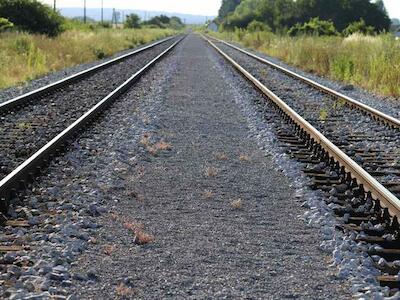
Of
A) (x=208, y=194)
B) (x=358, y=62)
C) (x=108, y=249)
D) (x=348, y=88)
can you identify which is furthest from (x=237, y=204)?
(x=358, y=62)

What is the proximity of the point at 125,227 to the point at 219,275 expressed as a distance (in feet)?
4.00

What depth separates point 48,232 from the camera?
4.93 meters

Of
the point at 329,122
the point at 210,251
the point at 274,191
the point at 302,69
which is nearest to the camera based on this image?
the point at 210,251

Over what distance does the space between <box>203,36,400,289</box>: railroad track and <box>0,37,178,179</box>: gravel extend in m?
3.49

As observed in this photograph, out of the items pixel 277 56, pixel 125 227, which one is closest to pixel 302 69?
pixel 277 56

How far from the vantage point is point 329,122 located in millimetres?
10703

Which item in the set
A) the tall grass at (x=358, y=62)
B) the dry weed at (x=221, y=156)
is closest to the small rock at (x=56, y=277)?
the dry weed at (x=221, y=156)

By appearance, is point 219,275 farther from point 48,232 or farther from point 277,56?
point 277,56

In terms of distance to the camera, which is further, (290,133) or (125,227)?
(290,133)

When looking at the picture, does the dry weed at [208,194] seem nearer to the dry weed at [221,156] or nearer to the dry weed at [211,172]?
the dry weed at [211,172]

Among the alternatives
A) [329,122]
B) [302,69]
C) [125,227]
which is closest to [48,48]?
[302,69]

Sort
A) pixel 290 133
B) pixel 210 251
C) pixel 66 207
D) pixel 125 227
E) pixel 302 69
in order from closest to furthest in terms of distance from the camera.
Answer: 1. pixel 210 251
2. pixel 125 227
3. pixel 66 207
4. pixel 290 133
5. pixel 302 69

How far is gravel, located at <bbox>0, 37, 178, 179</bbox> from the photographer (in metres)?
7.64

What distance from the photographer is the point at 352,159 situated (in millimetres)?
7672
